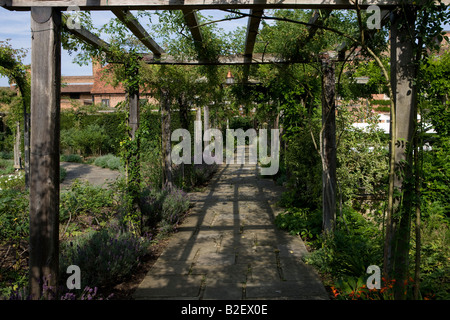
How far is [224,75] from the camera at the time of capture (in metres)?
8.83

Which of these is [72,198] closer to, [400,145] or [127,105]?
[127,105]

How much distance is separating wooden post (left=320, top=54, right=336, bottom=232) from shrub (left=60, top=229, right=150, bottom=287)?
2254 mm

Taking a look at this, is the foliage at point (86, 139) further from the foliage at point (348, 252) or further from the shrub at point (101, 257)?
the foliage at point (348, 252)

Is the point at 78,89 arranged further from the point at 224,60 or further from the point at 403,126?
the point at 403,126

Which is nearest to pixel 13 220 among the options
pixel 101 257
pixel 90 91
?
pixel 101 257

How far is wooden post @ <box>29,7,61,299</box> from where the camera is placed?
2.77 meters

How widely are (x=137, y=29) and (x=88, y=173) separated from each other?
8924 mm

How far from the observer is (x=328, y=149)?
4.59 metres

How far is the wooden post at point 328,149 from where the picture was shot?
14.9 feet

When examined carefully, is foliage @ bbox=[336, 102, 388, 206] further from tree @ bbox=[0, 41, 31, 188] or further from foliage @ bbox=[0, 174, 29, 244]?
tree @ bbox=[0, 41, 31, 188]

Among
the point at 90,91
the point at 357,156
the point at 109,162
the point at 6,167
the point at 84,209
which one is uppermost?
the point at 90,91

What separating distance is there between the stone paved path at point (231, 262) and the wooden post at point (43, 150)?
35.3 inches
